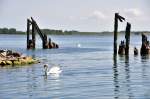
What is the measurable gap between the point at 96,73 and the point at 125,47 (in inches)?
1094

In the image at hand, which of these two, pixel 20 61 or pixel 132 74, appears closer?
pixel 132 74

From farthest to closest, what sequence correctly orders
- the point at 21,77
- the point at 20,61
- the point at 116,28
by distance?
the point at 116,28, the point at 20,61, the point at 21,77

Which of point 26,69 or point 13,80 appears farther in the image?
point 26,69

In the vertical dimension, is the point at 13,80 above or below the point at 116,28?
below

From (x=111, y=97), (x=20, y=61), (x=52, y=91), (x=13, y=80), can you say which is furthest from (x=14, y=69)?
(x=111, y=97)

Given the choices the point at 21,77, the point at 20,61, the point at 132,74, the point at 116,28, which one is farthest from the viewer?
the point at 116,28

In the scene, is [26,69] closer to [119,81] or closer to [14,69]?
[14,69]

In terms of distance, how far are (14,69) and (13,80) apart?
29.4 feet

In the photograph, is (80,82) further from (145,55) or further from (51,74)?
(145,55)

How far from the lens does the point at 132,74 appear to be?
43656 millimetres

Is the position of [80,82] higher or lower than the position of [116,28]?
lower

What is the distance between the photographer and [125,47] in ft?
235

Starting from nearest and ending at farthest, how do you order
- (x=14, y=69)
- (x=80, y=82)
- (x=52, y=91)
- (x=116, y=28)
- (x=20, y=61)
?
(x=52, y=91)
(x=80, y=82)
(x=14, y=69)
(x=20, y=61)
(x=116, y=28)

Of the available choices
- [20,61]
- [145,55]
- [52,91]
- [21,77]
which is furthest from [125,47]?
[52,91]
